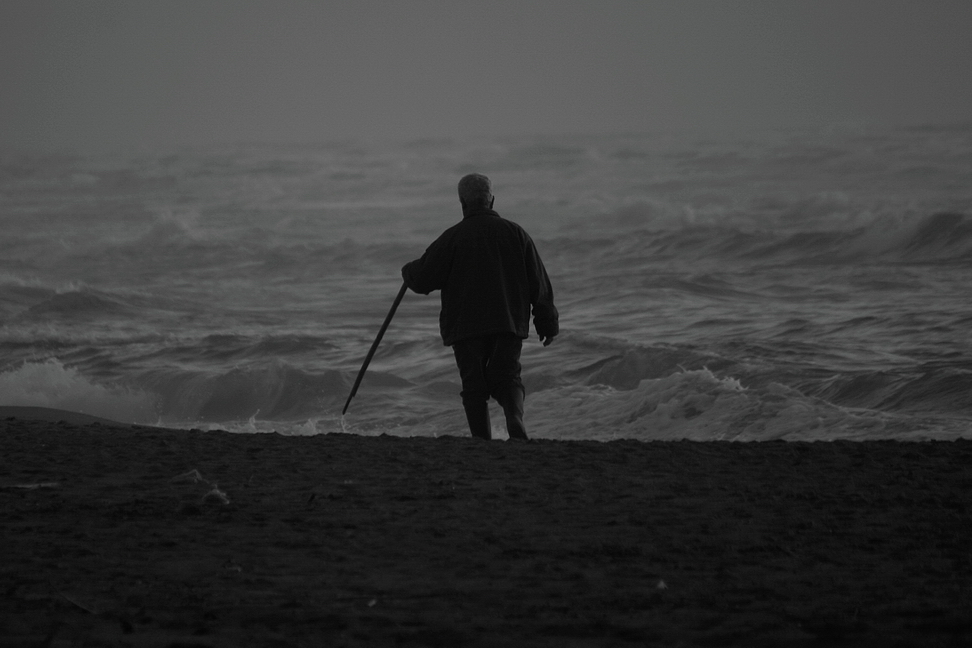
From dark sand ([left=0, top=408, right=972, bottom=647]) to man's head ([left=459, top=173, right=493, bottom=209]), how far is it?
4.29 feet

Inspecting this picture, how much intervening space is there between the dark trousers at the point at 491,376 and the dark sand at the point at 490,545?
61 cm

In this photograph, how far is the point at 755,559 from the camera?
374 centimetres

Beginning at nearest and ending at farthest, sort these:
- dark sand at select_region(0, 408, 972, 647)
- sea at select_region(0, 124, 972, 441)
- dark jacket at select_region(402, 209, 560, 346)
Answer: dark sand at select_region(0, 408, 972, 647)
dark jacket at select_region(402, 209, 560, 346)
sea at select_region(0, 124, 972, 441)

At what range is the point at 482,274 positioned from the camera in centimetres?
627

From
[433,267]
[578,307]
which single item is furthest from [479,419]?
[578,307]

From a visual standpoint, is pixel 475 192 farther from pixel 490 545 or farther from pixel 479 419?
pixel 490 545

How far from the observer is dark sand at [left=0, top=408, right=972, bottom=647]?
3.12 meters

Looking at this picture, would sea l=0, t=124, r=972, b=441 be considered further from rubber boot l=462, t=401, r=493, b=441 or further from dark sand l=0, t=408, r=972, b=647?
dark sand l=0, t=408, r=972, b=647

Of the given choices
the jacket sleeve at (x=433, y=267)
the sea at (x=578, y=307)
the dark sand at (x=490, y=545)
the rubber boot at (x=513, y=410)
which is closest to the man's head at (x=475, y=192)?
the jacket sleeve at (x=433, y=267)

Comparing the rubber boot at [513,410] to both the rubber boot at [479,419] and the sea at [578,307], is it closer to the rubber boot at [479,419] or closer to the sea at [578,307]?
the rubber boot at [479,419]

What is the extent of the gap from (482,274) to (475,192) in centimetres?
44

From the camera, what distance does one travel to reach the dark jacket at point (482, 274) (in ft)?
20.6

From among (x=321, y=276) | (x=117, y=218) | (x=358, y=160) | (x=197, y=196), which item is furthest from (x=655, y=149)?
(x=321, y=276)

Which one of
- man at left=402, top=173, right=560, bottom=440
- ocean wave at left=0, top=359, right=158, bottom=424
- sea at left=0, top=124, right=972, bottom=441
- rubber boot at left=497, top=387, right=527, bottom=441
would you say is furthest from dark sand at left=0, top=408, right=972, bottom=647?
ocean wave at left=0, top=359, right=158, bottom=424
